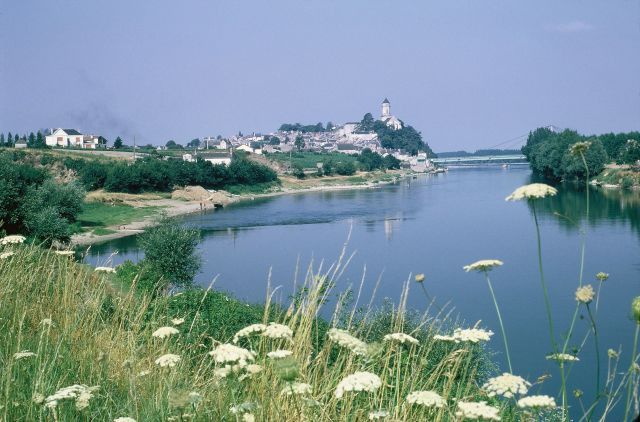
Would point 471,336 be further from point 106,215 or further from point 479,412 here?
point 106,215

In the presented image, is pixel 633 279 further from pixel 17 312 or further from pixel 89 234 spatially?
pixel 89 234

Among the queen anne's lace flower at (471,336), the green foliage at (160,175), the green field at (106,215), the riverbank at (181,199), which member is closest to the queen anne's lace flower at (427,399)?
the queen anne's lace flower at (471,336)

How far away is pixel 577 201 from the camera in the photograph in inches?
2126

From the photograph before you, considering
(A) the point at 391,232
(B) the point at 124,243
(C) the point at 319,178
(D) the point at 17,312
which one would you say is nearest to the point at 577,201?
(A) the point at 391,232

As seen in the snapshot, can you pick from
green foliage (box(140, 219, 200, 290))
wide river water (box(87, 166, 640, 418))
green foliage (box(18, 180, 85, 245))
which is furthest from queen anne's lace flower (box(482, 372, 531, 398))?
green foliage (box(18, 180, 85, 245))

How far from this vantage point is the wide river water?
19.8m

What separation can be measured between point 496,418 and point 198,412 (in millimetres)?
1083

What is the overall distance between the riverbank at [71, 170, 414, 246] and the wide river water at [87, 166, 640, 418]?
236cm

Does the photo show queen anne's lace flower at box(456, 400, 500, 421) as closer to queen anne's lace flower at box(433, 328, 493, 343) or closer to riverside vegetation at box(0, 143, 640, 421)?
riverside vegetation at box(0, 143, 640, 421)

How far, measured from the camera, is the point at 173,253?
899 inches

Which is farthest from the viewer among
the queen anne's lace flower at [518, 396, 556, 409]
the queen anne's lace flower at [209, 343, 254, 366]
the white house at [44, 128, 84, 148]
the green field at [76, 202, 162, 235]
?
the white house at [44, 128, 84, 148]

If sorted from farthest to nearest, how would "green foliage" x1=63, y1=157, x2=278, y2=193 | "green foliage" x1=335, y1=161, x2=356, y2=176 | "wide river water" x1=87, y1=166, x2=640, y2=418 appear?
"green foliage" x1=335, y1=161, x2=356, y2=176
"green foliage" x1=63, y1=157, x2=278, y2=193
"wide river water" x1=87, y1=166, x2=640, y2=418

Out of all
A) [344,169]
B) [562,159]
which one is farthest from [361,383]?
[344,169]

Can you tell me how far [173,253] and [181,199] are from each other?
1695 inches
